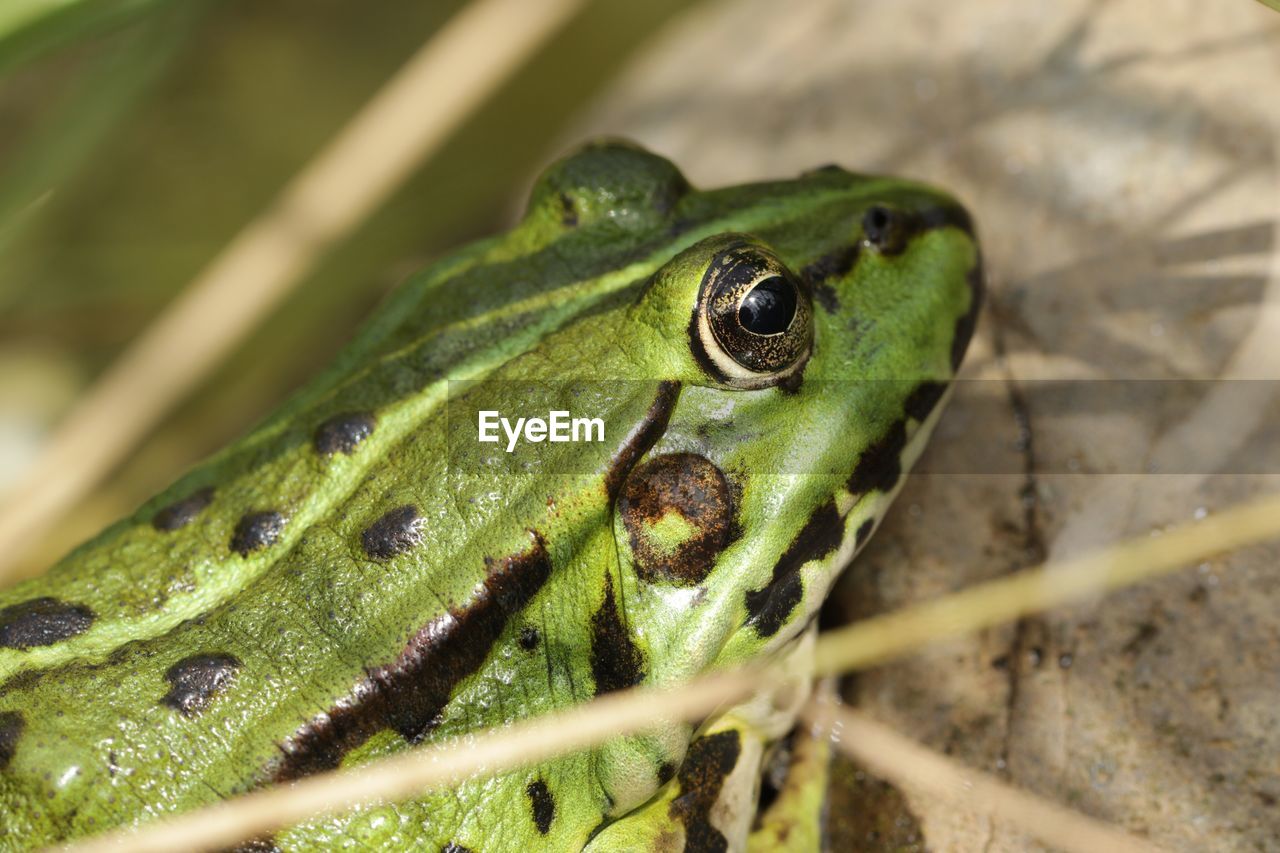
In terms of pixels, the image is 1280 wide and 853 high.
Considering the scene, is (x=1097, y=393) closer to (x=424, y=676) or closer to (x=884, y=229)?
(x=884, y=229)

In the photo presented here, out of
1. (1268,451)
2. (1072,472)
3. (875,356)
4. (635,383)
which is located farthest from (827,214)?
(1268,451)

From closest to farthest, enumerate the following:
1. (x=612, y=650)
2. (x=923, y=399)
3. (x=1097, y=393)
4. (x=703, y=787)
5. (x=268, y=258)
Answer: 1. (x=612, y=650)
2. (x=923, y=399)
3. (x=703, y=787)
4. (x=1097, y=393)
5. (x=268, y=258)

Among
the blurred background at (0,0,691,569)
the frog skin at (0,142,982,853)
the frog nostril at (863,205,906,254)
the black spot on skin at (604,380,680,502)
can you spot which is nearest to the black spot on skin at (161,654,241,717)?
the frog skin at (0,142,982,853)

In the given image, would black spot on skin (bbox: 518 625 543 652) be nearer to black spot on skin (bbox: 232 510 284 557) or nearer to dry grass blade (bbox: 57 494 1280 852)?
dry grass blade (bbox: 57 494 1280 852)

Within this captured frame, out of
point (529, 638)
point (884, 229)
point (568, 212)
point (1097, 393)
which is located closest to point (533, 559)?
point (529, 638)

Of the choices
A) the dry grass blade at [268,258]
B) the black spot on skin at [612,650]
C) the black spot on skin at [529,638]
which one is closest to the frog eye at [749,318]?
the black spot on skin at [612,650]

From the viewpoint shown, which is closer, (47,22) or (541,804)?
(541,804)
